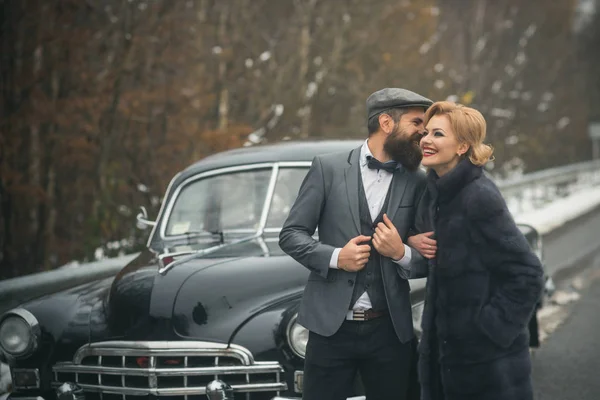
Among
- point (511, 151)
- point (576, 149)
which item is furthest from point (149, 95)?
point (576, 149)

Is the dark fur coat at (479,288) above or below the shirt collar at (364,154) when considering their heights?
below

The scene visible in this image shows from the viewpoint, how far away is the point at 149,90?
12.9m

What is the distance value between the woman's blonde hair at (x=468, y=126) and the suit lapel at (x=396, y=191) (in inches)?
10.2

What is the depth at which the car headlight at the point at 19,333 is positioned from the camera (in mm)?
4816

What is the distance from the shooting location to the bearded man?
3521 mm

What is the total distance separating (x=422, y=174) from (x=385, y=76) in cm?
1920

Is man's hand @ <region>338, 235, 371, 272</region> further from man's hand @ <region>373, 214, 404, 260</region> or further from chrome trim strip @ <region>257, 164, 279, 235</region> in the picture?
chrome trim strip @ <region>257, 164, 279, 235</region>

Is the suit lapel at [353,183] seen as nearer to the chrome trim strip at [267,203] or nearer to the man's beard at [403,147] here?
the man's beard at [403,147]

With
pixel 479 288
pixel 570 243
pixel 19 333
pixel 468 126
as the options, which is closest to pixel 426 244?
pixel 479 288

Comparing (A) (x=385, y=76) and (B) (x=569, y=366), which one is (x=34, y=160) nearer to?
(B) (x=569, y=366)

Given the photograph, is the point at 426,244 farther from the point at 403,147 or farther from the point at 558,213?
the point at 558,213

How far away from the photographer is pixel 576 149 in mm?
41875

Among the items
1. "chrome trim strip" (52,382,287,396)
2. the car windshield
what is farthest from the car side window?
"chrome trim strip" (52,382,287,396)

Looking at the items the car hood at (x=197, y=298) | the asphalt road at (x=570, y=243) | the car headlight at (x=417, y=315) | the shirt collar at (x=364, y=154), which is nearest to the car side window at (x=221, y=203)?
the car hood at (x=197, y=298)
